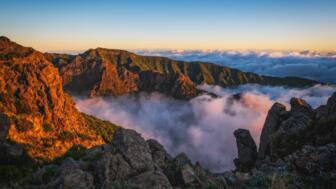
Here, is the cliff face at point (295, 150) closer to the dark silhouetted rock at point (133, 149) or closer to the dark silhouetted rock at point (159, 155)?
the dark silhouetted rock at point (159, 155)

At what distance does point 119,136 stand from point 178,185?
8883mm

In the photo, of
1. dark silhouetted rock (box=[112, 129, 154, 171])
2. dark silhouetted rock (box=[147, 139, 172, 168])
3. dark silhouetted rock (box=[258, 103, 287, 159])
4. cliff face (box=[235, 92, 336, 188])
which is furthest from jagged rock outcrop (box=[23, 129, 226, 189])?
dark silhouetted rock (box=[258, 103, 287, 159])

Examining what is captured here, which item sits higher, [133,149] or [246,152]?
[133,149]

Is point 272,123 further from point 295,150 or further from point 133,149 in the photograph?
point 133,149

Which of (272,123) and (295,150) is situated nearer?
(295,150)

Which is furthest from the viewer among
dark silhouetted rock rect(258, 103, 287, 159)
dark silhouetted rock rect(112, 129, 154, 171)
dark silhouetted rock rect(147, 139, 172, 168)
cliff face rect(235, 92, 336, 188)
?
dark silhouetted rock rect(258, 103, 287, 159)

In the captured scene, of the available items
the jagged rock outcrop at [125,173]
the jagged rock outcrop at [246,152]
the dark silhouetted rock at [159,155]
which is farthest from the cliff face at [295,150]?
the dark silhouetted rock at [159,155]

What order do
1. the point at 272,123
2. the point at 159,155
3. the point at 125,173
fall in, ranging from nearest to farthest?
the point at 125,173 < the point at 159,155 < the point at 272,123

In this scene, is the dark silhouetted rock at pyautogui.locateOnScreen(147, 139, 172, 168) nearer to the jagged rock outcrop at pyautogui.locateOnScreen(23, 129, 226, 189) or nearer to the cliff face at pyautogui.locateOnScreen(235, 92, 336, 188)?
the jagged rock outcrop at pyautogui.locateOnScreen(23, 129, 226, 189)

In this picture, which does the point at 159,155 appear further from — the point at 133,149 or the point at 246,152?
the point at 246,152

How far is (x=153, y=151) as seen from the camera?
93.1 feet

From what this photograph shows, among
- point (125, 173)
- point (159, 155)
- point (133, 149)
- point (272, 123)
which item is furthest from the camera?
point (272, 123)

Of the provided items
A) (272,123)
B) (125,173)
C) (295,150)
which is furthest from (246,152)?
(125,173)

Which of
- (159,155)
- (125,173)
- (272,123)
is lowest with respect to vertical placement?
(272,123)
